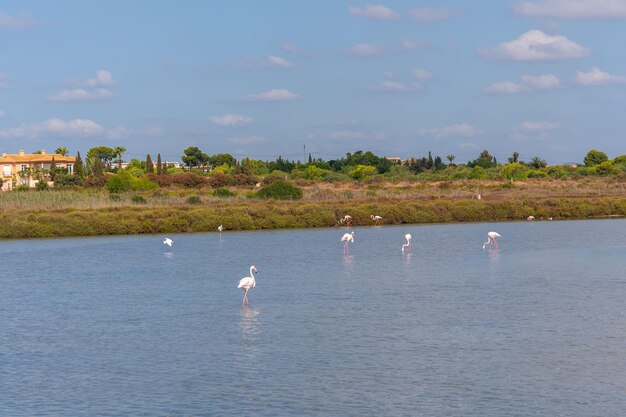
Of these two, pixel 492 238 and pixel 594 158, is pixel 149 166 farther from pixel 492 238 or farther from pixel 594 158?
pixel 492 238

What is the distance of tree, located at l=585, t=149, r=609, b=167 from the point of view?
120 m

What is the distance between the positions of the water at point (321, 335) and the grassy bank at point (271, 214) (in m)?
11.7

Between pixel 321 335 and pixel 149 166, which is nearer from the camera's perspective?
pixel 321 335

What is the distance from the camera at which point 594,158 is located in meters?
120

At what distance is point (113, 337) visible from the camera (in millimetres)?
18125

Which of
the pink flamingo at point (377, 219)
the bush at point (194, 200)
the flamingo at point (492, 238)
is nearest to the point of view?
the flamingo at point (492, 238)

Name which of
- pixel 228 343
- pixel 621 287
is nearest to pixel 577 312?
pixel 621 287

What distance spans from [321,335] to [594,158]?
10892 cm

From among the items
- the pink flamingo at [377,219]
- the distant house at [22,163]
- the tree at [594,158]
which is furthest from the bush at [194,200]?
the tree at [594,158]

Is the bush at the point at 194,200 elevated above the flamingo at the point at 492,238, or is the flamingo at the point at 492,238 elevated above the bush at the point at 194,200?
the bush at the point at 194,200

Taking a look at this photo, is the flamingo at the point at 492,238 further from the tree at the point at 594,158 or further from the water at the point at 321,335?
the tree at the point at 594,158

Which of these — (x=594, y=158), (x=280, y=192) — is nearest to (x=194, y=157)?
(x=594, y=158)

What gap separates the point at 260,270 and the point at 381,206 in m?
22.2

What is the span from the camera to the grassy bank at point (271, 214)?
145 ft
